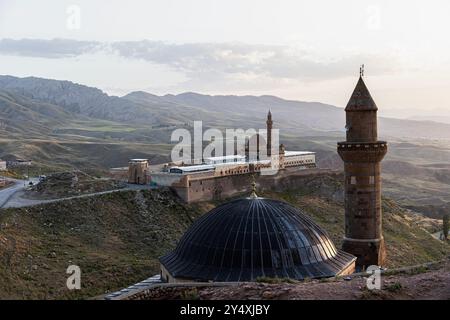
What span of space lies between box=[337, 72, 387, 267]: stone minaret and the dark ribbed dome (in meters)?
6.18

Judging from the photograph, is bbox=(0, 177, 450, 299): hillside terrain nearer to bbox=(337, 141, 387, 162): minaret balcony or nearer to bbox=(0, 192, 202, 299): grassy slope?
bbox=(0, 192, 202, 299): grassy slope

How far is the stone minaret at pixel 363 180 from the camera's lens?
29453 mm

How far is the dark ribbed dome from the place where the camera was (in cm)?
2080

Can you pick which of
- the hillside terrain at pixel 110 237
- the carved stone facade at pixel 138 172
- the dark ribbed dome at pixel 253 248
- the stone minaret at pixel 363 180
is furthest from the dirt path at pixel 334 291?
the carved stone facade at pixel 138 172

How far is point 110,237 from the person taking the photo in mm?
41594

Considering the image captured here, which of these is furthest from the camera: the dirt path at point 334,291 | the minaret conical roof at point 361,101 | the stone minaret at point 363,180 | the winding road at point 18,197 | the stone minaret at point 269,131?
the stone minaret at point 269,131

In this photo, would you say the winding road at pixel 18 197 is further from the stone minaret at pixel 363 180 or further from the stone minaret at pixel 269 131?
the stone minaret at pixel 363 180

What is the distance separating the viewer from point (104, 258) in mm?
35750

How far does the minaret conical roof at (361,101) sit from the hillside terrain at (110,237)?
16997mm

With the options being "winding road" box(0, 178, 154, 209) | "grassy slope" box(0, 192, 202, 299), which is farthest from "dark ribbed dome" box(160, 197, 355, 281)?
"winding road" box(0, 178, 154, 209)

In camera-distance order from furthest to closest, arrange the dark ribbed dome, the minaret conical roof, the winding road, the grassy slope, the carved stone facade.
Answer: the carved stone facade → the winding road → the grassy slope → the minaret conical roof → the dark ribbed dome
